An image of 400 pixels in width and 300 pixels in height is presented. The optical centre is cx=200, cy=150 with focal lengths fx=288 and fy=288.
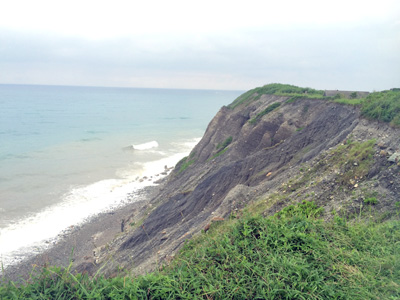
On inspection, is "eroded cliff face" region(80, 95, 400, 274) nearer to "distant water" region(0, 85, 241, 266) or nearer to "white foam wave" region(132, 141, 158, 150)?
"distant water" region(0, 85, 241, 266)

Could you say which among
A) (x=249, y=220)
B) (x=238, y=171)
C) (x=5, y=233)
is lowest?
(x=5, y=233)

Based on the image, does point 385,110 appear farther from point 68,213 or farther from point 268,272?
point 68,213

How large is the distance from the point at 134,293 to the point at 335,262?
196 inches

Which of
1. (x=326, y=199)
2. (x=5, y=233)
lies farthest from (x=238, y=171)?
(x=5, y=233)

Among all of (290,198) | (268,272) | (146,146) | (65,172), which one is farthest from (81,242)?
(146,146)

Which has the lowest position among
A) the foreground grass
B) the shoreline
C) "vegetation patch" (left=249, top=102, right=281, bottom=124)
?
the shoreline

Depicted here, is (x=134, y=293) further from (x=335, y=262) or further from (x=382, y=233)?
(x=382, y=233)

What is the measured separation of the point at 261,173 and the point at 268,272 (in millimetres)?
14306

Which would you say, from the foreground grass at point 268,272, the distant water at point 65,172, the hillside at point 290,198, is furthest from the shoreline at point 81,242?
the foreground grass at point 268,272

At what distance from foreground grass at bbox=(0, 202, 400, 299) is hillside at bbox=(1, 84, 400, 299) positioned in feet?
0.14

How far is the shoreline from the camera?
68.1ft

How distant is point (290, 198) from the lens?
42.5ft

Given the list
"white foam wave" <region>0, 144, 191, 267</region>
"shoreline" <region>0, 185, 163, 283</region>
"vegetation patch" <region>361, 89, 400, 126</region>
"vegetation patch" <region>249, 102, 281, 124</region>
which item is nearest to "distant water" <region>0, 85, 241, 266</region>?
"white foam wave" <region>0, 144, 191, 267</region>

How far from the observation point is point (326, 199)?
1192 centimetres
